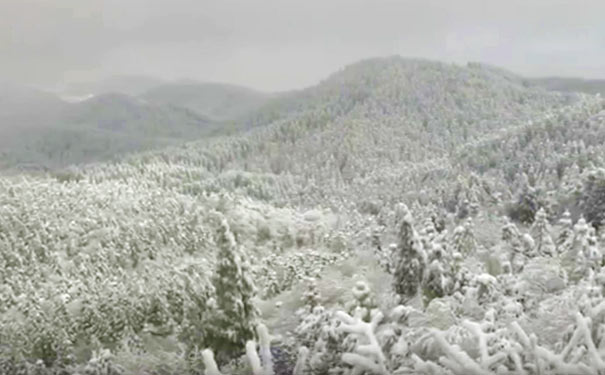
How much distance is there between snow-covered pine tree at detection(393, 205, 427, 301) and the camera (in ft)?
28.2

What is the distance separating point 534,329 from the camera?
6.18m

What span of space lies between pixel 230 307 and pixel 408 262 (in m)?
2.52

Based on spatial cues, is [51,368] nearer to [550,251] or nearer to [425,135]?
[550,251]

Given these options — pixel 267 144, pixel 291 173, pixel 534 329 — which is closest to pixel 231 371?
pixel 534 329

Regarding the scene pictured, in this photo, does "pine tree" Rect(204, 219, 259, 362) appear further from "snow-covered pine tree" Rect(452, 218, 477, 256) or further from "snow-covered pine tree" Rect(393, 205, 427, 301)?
"snow-covered pine tree" Rect(452, 218, 477, 256)

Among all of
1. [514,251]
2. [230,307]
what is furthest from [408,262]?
[514,251]

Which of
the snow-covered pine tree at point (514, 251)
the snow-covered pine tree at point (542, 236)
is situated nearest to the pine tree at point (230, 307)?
the snow-covered pine tree at point (514, 251)

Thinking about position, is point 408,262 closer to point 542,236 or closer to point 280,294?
point 280,294

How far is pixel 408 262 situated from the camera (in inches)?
342

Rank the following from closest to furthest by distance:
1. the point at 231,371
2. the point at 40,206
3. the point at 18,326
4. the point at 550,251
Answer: the point at 231,371 → the point at 18,326 → the point at 550,251 → the point at 40,206

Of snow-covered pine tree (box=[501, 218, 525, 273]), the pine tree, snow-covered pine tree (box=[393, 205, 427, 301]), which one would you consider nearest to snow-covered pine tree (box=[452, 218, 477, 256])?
snow-covered pine tree (box=[501, 218, 525, 273])

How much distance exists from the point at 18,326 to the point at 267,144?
17268 centimetres

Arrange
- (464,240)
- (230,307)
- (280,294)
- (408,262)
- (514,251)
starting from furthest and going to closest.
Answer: (464,240), (514,251), (280,294), (408,262), (230,307)

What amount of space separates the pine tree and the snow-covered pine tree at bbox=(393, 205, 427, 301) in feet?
6.67
